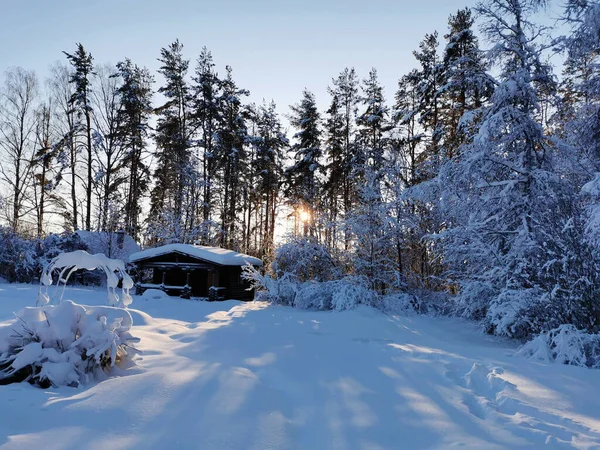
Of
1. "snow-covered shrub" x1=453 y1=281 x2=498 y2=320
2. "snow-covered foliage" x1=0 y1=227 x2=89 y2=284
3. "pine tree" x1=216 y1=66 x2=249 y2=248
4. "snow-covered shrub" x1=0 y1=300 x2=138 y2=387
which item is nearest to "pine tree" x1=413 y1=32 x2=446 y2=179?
"snow-covered shrub" x1=453 y1=281 x2=498 y2=320

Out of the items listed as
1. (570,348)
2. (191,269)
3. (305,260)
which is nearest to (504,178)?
(570,348)

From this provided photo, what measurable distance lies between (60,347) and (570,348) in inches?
349

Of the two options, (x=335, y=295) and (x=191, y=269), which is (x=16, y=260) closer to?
(x=191, y=269)

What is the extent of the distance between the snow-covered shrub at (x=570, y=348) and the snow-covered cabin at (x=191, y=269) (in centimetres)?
1436

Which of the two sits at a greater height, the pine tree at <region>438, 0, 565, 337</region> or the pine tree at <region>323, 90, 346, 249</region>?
the pine tree at <region>323, 90, 346, 249</region>

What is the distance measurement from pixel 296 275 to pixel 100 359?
43.6 feet

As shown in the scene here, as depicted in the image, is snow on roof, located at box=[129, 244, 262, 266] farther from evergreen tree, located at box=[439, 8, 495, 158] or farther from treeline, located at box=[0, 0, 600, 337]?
evergreen tree, located at box=[439, 8, 495, 158]

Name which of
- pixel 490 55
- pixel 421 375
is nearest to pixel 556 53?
pixel 490 55

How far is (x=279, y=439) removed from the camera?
361 centimetres

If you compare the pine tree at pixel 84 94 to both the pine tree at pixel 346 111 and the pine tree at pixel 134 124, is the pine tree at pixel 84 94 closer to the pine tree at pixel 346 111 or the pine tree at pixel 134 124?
the pine tree at pixel 134 124

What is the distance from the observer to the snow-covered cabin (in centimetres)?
1905

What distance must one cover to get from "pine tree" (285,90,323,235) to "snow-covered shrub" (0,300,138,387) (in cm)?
2014

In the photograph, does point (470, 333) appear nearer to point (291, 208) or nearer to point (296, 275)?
point (296, 275)

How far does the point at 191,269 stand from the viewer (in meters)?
19.5
